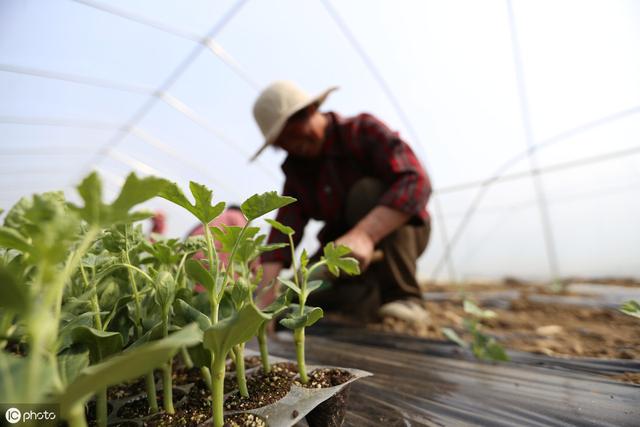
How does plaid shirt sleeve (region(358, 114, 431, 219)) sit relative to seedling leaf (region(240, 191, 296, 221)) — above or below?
above

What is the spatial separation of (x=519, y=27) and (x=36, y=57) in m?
5.35

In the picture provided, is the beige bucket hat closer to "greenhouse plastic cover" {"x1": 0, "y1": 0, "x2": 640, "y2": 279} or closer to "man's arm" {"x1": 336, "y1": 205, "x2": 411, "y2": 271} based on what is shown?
"man's arm" {"x1": 336, "y1": 205, "x2": 411, "y2": 271}

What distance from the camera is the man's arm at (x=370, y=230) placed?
1.35m

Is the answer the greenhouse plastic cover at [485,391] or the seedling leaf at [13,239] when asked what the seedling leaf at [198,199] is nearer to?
the seedling leaf at [13,239]

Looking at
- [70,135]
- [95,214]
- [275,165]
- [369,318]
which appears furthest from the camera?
[70,135]

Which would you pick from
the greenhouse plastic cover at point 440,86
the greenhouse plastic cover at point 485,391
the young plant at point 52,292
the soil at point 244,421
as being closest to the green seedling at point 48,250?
the young plant at point 52,292

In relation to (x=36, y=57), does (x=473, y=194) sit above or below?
below

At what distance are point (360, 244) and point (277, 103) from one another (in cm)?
87

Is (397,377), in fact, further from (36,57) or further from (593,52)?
(36,57)

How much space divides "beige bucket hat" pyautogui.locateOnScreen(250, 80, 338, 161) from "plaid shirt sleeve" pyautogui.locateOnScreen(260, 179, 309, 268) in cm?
41

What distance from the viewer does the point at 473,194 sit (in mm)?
4969

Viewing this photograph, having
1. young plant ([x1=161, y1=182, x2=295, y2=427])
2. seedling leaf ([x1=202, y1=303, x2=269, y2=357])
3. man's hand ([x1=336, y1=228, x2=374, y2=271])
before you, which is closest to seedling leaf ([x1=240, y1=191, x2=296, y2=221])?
young plant ([x1=161, y1=182, x2=295, y2=427])

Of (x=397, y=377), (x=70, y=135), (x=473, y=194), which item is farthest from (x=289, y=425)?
(x=70, y=135)

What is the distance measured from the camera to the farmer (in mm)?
1622
